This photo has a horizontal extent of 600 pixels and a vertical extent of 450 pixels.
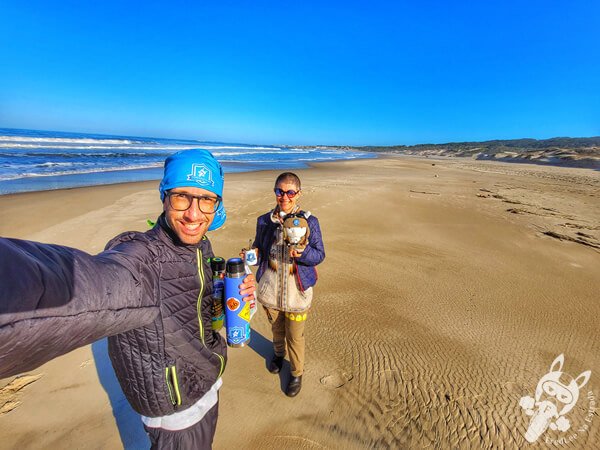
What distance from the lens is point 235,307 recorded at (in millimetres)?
1812

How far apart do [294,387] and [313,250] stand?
146 cm

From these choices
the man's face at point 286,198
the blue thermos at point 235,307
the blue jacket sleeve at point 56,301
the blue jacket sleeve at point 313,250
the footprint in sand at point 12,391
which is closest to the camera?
Result: the blue jacket sleeve at point 56,301

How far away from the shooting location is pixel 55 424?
7.96 feet

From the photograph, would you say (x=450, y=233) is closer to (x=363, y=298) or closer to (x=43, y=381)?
(x=363, y=298)

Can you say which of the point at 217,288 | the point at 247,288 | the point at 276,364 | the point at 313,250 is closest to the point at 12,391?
the point at 276,364

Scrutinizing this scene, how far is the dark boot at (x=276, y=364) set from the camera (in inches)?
123

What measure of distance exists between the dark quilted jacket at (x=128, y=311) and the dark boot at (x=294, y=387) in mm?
1416

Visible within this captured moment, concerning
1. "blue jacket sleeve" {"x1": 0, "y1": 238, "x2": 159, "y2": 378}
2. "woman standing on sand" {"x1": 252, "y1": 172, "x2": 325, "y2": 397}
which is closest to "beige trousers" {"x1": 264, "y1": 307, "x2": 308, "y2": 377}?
"woman standing on sand" {"x1": 252, "y1": 172, "x2": 325, "y2": 397}

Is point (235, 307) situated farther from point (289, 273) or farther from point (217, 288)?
point (289, 273)

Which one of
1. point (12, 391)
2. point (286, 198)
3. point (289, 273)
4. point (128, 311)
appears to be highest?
point (286, 198)
